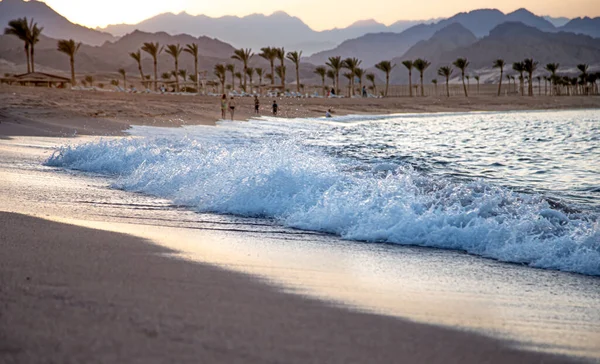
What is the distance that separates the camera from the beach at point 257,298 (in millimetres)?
2926

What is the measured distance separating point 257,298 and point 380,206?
145 inches

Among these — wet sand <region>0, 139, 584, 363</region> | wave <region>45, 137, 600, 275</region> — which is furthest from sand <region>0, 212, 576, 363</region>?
wave <region>45, 137, 600, 275</region>

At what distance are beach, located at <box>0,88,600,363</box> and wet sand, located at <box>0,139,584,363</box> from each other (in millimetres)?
11

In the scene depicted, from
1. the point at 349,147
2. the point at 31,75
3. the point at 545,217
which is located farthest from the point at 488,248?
the point at 31,75

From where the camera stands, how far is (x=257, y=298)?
3.73m

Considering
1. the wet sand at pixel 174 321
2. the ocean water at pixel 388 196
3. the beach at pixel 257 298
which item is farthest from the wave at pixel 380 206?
the wet sand at pixel 174 321

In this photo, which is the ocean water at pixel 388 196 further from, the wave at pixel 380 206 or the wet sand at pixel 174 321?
the wet sand at pixel 174 321

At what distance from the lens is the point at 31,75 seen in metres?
58.4

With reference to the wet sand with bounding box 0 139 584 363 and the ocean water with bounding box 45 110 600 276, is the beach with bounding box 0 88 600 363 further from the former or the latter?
the ocean water with bounding box 45 110 600 276

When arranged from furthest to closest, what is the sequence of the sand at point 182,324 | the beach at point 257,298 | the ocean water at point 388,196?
1. the ocean water at point 388,196
2. the beach at point 257,298
3. the sand at point 182,324

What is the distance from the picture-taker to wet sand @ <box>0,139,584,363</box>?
2.82 metres

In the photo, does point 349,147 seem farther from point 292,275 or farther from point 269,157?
point 292,275

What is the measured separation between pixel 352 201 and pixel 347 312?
3.84 metres

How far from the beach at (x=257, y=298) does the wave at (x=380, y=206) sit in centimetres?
32
